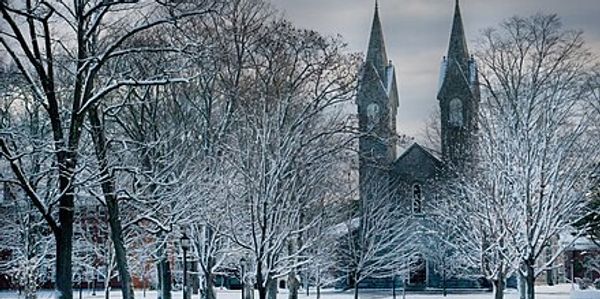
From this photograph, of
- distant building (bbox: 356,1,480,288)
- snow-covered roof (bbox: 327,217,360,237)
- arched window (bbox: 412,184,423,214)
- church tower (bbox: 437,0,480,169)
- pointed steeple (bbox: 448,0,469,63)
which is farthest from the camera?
pointed steeple (bbox: 448,0,469,63)

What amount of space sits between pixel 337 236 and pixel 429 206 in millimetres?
9785

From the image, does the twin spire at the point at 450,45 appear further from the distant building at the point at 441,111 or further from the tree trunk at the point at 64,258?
the tree trunk at the point at 64,258

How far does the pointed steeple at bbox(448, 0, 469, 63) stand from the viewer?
5375 cm

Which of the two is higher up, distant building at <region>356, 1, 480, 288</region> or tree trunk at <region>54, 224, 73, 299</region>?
distant building at <region>356, 1, 480, 288</region>

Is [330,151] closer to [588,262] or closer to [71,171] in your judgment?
[71,171]

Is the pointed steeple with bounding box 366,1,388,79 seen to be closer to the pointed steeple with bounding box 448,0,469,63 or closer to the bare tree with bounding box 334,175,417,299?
the pointed steeple with bounding box 448,0,469,63

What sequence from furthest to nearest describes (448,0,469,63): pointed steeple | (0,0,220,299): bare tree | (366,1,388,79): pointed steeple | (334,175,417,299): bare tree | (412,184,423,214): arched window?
(366,1,388,79): pointed steeple → (448,0,469,63): pointed steeple → (412,184,423,214): arched window → (334,175,417,299): bare tree → (0,0,220,299): bare tree

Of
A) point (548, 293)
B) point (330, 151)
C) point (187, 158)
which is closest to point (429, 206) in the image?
point (548, 293)

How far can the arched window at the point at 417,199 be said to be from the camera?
50.8m

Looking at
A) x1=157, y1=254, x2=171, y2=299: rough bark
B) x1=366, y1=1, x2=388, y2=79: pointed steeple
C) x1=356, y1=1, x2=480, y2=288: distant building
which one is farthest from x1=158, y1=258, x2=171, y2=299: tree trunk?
x1=366, y1=1, x2=388, y2=79: pointed steeple

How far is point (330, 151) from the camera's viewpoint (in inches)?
1092

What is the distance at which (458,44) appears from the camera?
53656 mm

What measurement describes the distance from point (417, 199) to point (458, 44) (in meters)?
10.4

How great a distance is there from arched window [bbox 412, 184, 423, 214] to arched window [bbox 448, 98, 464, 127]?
465 centimetres
